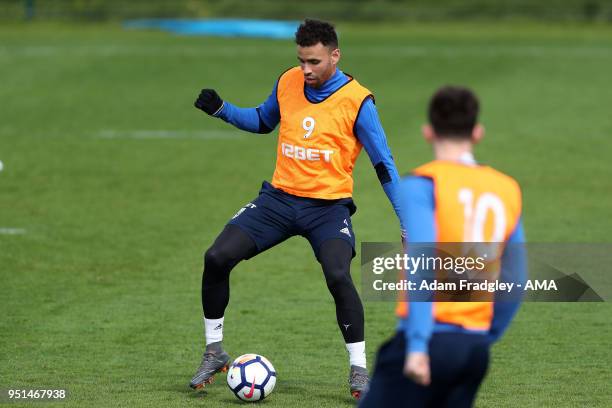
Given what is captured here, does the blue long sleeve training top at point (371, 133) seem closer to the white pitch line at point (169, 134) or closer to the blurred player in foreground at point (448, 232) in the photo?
the blurred player in foreground at point (448, 232)

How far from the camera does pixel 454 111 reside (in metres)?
5.05

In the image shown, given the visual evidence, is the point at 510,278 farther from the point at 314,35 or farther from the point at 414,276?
the point at 314,35

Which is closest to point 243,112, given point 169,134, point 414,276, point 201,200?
point 414,276

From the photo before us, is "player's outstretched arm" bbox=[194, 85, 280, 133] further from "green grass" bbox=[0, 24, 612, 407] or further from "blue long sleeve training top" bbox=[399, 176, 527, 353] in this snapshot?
"blue long sleeve training top" bbox=[399, 176, 527, 353]

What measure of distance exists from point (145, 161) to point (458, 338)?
13.1m

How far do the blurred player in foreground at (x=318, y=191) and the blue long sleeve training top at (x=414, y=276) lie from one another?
2.51 metres

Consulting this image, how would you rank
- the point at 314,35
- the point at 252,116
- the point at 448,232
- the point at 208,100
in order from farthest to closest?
the point at 252,116, the point at 208,100, the point at 314,35, the point at 448,232

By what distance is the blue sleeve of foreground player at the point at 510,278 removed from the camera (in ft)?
17.2

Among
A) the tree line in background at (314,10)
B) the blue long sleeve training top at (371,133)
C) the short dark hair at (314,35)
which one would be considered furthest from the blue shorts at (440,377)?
the tree line in background at (314,10)

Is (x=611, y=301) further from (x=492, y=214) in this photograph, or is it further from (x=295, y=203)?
(x=492, y=214)

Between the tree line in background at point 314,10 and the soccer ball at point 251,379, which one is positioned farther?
the tree line in background at point 314,10

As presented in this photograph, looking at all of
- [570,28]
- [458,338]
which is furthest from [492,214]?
[570,28]

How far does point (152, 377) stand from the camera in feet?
27.6

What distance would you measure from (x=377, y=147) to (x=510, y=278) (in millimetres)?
2670
